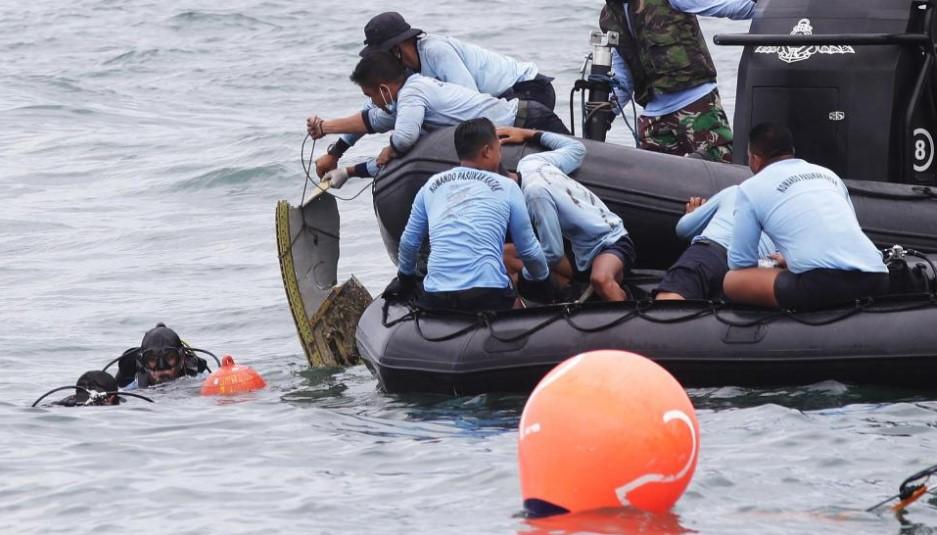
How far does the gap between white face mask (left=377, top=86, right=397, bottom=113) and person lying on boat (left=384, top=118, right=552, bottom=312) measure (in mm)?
930

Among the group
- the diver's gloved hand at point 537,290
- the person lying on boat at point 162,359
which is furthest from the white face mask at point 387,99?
the person lying on boat at point 162,359

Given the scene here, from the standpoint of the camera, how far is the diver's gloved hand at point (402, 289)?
8328 millimetres

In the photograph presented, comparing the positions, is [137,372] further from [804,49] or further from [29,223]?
[29,223]

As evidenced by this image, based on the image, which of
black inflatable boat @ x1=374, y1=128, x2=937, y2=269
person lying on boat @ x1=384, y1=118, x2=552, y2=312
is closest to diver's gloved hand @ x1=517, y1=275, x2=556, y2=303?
person lying on boat @ x1=384, y1=118, x2=552, y2=312

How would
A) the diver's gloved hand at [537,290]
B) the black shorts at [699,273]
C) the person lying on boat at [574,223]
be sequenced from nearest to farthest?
the black shorts at [699,273] → the person lying on boat at [574,223] → the diver's gloved hand at [537,290]

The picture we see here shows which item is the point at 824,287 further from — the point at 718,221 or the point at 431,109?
the point at 431,109

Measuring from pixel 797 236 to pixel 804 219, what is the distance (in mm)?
86

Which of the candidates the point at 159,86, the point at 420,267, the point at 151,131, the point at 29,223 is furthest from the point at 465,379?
the point at 159,86

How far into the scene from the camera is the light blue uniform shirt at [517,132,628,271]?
8016 mm

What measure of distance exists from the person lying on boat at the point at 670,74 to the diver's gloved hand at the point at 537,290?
1516mm

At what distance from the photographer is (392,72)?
342 inches

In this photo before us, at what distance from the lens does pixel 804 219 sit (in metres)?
7.27

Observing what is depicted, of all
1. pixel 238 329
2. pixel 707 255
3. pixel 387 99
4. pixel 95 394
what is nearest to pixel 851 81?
pixel 707 255

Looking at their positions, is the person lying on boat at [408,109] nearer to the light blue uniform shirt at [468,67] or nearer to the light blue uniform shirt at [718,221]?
the light blue uniform shirt at [468,67]
